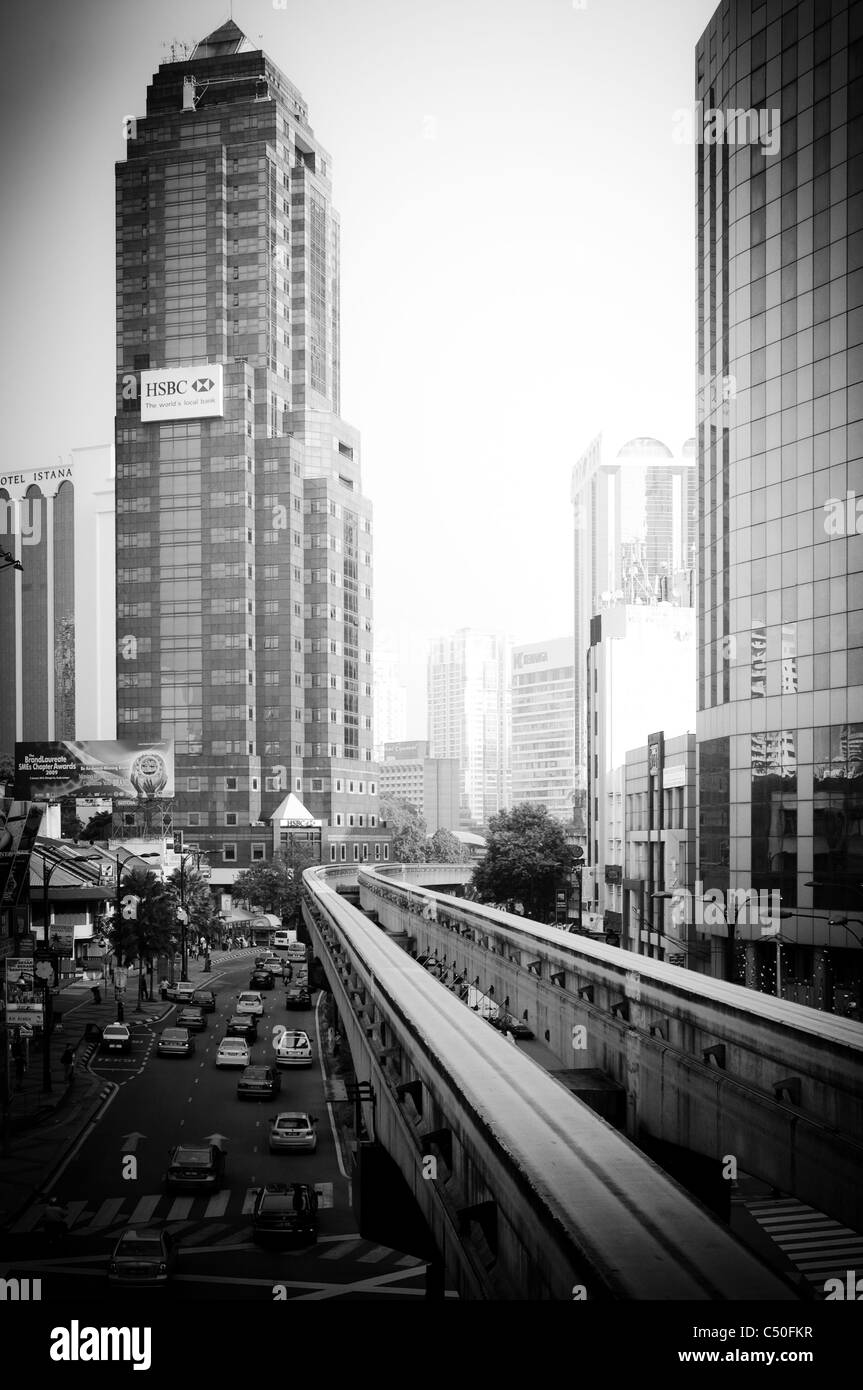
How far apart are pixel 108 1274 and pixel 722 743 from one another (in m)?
27.4

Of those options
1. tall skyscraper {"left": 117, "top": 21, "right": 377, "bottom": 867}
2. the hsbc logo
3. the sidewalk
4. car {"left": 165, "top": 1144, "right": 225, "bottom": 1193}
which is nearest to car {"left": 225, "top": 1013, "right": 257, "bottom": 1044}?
the sidewalk

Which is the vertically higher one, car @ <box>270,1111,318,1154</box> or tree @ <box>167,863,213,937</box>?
car @ <box>270,1111,318,1154</box>

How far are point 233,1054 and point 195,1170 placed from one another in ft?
46.6

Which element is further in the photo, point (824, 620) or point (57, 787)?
point (57, 787)

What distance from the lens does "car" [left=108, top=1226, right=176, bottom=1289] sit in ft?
Answer: 48.4

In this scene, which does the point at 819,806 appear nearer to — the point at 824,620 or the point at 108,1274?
the point at 824,620

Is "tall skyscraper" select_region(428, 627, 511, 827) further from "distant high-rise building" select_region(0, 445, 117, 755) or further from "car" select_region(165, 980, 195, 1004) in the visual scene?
"car" select_region(165, 980, 195, 1004)

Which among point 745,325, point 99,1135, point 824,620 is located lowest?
point 99,1135

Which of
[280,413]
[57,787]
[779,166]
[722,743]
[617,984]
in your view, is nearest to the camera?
[617,984]

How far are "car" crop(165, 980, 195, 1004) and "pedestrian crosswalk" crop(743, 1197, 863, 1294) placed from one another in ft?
103

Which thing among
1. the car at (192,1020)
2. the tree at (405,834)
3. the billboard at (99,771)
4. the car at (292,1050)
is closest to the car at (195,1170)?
the car at (292,1050)

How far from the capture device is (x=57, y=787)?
6550cm

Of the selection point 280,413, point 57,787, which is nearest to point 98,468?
point 280,413

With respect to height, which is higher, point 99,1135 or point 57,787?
point 57,787
